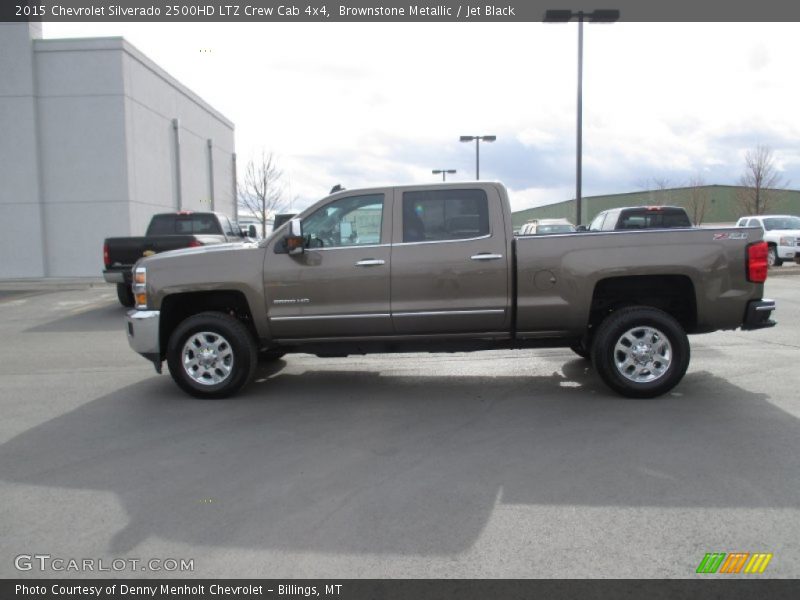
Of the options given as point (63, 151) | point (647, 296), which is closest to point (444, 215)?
point (647, 296)

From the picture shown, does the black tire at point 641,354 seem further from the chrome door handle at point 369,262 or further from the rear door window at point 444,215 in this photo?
the chrome door handle at point 369,262

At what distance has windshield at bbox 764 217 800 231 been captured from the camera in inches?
924

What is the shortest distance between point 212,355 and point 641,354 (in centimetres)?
409

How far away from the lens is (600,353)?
6215mm

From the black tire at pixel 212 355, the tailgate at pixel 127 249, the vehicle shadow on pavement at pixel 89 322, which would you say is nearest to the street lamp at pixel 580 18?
the tailgate at pixel 127 249

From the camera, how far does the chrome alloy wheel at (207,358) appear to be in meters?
6.48

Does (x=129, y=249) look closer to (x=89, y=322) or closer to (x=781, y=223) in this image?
(x=89, y=322)

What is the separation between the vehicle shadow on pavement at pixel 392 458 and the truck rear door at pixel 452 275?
779mm

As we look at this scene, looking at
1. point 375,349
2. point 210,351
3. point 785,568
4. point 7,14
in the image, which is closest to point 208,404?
point 210,351

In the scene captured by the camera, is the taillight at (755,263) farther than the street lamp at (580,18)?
No

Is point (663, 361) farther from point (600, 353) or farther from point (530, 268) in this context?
point (530, 268)

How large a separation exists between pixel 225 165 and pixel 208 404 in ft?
108

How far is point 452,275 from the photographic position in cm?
627
